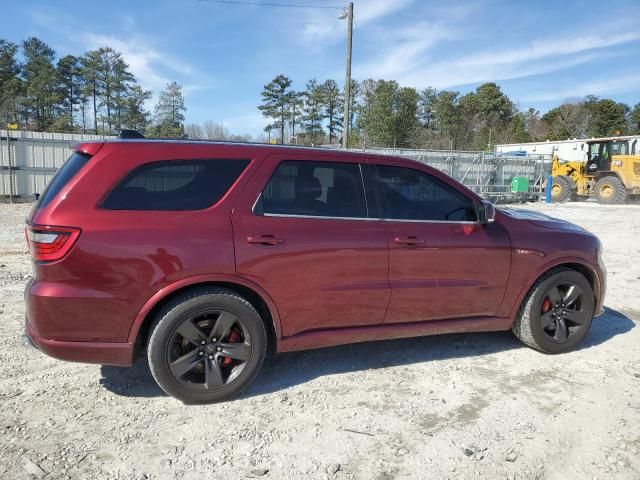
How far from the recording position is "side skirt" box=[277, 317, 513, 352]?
134 inches

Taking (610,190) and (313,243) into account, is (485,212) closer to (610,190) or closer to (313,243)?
(313,243)

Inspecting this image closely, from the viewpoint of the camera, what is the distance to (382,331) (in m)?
3.64

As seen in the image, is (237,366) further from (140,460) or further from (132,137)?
(132,137)

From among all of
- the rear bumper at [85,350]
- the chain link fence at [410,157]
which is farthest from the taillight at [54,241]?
the chain link fence at [410,157]

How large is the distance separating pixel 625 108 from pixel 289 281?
67.1m

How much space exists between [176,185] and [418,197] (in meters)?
1.88

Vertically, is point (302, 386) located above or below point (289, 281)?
below

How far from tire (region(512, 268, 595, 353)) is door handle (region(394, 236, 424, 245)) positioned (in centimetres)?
127

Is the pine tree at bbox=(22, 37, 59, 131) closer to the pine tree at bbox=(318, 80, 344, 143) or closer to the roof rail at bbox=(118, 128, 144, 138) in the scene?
the pine tree at bbox=(318, 80, 344, 143)

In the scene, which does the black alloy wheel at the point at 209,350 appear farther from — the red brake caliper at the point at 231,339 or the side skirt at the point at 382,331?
the side skirt at the point at 382,331

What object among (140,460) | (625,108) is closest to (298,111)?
(625,108)

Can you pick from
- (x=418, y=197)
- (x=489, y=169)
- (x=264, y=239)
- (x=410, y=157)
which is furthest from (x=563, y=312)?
(x=489, y=169)

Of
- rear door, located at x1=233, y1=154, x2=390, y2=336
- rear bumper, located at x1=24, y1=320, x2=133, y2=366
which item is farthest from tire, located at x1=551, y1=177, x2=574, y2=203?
rear bumper, located at x1=24, y1=320, x2=133, y2=366

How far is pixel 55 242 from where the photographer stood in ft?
9.21
